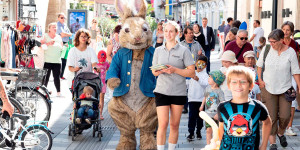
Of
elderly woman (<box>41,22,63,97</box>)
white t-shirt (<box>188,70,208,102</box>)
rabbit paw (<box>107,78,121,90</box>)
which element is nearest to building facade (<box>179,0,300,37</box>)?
elderly woman (<box>41,22,63,97</box>)

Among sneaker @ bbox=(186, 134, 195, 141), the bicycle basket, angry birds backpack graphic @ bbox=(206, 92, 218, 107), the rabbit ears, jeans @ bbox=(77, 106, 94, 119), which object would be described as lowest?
sneaker @ bbox=(186, 134, 195, 141)

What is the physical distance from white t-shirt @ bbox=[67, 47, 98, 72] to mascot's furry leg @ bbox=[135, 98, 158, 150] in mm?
2145

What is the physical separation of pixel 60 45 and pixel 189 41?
11.6 ft

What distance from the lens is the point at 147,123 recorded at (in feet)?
24.1

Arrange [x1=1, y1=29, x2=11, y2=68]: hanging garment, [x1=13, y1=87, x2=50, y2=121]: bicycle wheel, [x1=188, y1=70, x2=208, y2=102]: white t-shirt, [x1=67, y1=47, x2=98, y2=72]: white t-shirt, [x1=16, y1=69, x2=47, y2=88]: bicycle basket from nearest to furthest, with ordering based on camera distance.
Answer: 1. [x1=188, y1=70, x2=208, y2=102]: white t-shirt
2. [x1=16, y1=69, x2=47, y2=88]: bicycle basket
3. [x1=13, y1=87, x2=50, y2=121]: bicycle wheel
4. [x1=67, y1=47, x2=98, y2=72]: white t-shirt
5. [x1=1, y1=29, x2=11, y2=68]: hanging garment

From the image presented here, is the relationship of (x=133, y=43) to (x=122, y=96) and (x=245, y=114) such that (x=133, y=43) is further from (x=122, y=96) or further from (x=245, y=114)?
(x=245, y=114)

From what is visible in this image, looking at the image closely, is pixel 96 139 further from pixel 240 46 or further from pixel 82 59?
pixel 240 46

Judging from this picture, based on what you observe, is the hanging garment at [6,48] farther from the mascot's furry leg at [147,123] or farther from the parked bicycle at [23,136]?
the mascot's furry leg at [147,123]

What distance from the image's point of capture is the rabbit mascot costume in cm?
738

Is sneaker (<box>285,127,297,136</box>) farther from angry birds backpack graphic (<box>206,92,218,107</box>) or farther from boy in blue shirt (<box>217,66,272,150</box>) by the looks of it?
boy in blue shirt (<box>217,66,272,150</box>)

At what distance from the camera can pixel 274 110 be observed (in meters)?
7.89

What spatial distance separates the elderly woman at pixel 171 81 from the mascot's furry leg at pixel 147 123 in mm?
548

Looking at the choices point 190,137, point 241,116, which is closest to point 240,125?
point 241,116

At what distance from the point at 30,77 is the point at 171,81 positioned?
2.88 metres
